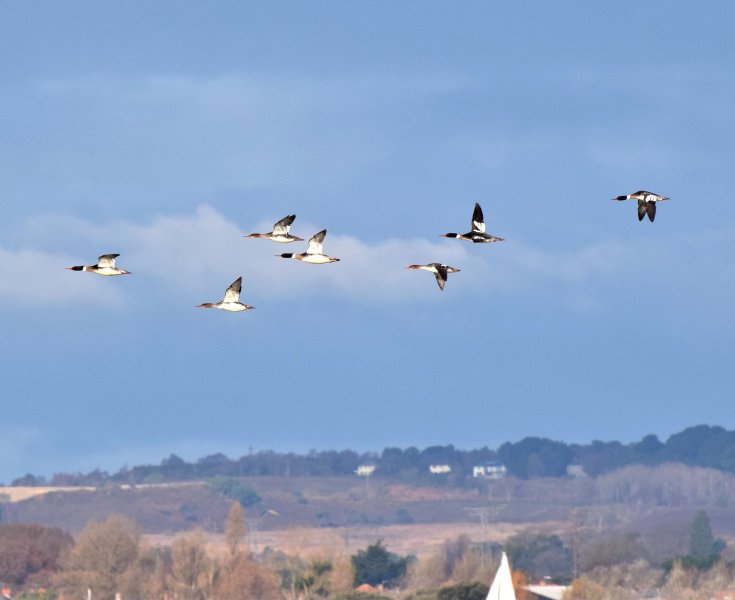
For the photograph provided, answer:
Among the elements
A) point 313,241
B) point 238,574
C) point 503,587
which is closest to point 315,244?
point 313,241

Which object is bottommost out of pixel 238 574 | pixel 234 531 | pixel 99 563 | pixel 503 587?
pixel 503 587

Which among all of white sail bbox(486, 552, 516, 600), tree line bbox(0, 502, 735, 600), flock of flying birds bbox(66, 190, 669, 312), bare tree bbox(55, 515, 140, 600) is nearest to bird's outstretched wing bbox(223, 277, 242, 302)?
flock of flying birds bbox(66, 190, 669, 312)

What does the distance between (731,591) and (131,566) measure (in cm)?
4378

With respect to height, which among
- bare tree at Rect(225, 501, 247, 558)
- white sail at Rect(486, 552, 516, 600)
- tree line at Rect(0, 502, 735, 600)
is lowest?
white sail at Rect(486, 552, 516, 600)

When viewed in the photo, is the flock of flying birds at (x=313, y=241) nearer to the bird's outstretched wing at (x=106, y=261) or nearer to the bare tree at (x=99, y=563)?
the bird's outstretched wing at (x=106, y=261)

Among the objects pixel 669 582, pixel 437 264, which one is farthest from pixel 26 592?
pixel 437 264

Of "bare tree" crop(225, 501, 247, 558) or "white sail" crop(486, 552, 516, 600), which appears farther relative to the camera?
"bare tree" crop(225, 501, 247, 558)

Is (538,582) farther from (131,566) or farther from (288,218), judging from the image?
(288,218)

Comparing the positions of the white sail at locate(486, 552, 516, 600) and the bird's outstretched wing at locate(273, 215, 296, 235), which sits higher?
the bird's outstretched wing at locate(273, 215, 296, 235)

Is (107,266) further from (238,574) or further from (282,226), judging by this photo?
(238,574)

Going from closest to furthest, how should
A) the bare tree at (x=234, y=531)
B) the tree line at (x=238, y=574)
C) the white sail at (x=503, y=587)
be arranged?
the white sail at (x=503, y=587) < the tree line at (x=238, y=574) < the bare tree at (x=234, y=531)

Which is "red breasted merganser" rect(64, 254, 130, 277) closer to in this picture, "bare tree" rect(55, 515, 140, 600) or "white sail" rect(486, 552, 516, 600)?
"white sail" rect(486, 552, 516, 600)

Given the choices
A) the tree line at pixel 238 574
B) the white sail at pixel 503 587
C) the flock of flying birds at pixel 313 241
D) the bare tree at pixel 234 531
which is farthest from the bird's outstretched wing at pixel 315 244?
the bare tree at pixel 234 531

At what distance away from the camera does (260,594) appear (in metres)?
156
